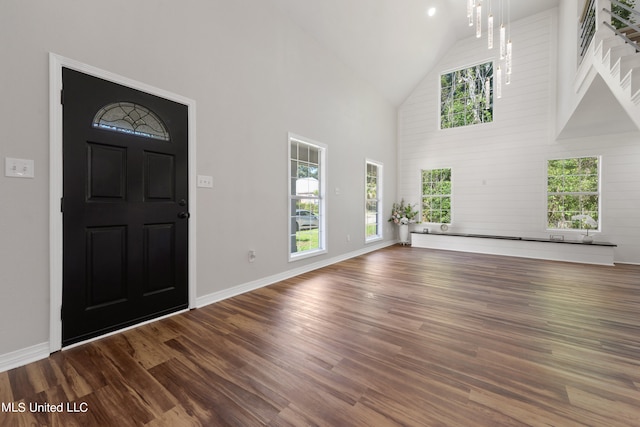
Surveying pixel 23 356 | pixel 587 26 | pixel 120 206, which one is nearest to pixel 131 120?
pixel 120 206

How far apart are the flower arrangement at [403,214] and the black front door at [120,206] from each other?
17.5 ft

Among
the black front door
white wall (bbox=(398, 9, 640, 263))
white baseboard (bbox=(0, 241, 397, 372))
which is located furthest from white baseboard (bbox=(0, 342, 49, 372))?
white wall (bbox=(398, 9, 640, 263))

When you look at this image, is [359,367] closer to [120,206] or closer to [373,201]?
[120,206]

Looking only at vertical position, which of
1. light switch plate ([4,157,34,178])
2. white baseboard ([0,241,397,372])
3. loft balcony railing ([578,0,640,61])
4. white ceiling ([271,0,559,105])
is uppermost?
white ceiling ([271,0,559,105])

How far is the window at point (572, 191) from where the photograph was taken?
5039 millimetres

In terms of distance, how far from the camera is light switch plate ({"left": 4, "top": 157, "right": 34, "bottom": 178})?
167 centimetres

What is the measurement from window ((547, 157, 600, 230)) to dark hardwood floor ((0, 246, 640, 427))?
2.84 metres

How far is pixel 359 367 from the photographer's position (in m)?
1.66

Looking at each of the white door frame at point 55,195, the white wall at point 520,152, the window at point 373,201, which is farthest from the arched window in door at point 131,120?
the white wall at point 520,152

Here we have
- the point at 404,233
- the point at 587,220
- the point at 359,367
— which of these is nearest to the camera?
the point at 359,367

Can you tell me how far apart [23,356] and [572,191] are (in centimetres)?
798

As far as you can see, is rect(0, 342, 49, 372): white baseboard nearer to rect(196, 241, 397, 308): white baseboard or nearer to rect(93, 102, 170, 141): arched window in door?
rect(196, 241, 397, 308): white baseboard

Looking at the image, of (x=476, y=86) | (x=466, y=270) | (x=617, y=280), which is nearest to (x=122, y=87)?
(x=466, y=270)

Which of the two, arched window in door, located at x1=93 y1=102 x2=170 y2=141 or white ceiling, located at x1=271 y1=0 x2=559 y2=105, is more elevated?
white ceiling, located at x1=271 y1=0 x2=559 y2=105
